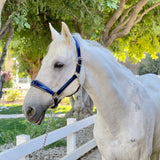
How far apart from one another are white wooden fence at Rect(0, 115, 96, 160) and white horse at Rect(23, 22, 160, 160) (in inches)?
32.6

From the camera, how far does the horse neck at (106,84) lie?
5.26 feet

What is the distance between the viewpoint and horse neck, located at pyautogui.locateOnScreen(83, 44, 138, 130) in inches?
63.1

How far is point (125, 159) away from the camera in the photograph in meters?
1.73

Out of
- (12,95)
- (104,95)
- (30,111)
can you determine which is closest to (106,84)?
(104,95)

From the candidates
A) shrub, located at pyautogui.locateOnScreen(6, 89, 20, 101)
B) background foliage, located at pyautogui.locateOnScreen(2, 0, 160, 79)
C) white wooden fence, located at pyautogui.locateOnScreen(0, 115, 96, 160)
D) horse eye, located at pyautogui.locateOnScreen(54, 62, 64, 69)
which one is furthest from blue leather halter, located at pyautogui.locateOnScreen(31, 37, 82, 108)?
shrub, located at pyautogui.locateOnScreen(6, 89, 20, 101)

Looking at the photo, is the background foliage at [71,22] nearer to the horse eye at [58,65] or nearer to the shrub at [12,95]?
the horse eye at [58,65]

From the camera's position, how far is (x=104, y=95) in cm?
163

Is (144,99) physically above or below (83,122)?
above

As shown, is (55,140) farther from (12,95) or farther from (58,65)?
(12,95)

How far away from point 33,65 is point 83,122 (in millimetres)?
6367

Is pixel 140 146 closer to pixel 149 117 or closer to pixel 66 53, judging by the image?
pixel 149 117

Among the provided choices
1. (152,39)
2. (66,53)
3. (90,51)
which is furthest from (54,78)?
(152,39)

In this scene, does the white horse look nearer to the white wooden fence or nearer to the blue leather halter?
the blue leather halter

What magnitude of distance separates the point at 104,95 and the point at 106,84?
0.09 m
